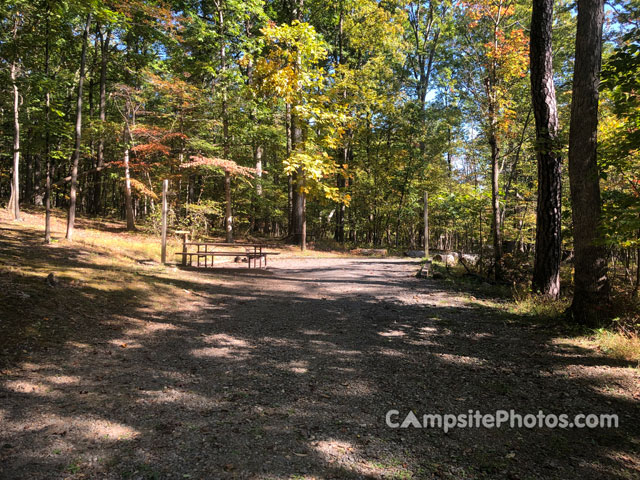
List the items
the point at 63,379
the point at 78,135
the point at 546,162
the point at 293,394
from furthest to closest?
the point at 78,135
the point at 546,162
the point at 63,379
the point at 293,394

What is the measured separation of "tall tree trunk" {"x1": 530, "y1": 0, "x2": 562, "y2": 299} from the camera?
6.59 meters

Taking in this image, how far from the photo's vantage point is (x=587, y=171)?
17.4ft

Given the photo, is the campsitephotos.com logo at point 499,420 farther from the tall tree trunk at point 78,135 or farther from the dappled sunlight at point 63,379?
the tall tree trunk at point 78,135

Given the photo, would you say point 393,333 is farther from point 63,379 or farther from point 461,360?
point 63,379

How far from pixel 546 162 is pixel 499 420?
5.59 meters

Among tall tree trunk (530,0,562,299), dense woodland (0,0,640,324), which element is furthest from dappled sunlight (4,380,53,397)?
tall tree trunk (530,0,562,299)

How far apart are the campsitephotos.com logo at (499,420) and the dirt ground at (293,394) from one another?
0.07 m

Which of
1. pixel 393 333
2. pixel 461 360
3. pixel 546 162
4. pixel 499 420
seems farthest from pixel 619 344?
pixel 546 162

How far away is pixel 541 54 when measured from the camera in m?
6.61

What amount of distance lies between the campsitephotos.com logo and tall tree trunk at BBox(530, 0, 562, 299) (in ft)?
13.9

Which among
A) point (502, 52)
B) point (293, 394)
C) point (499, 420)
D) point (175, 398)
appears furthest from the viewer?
point (502, 52)

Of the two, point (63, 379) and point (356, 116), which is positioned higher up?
point (356, 116)

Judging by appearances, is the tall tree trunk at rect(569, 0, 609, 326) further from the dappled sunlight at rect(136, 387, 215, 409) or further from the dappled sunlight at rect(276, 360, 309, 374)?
the dappled sunlight at rect(136, 387, 215, 409)

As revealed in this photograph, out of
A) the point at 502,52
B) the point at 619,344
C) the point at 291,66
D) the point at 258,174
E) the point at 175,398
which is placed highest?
the point at 291,66
